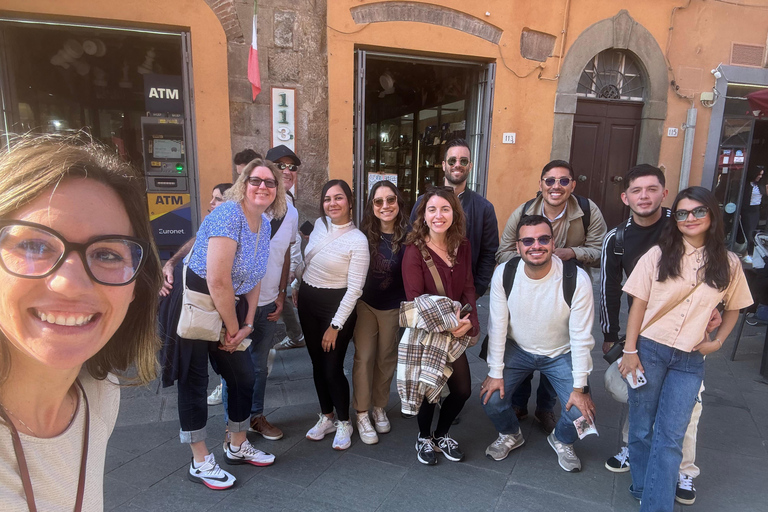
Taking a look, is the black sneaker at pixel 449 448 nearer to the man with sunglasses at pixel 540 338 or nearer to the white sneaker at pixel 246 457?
the man with sunglasses at pixel 540 338

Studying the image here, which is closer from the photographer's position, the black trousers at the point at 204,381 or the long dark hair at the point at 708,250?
the long dark hair at the point at 708,250

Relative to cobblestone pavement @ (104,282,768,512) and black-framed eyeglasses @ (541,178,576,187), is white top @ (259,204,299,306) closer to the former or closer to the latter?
cobblestone pavement @ (104,282,768,512)

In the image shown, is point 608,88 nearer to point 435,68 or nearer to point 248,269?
point 435,68

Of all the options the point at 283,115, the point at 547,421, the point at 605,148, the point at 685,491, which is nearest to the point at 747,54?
the point at 605,148

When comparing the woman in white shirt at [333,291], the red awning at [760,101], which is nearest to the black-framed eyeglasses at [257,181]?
the woman in white shirt at [333,291]

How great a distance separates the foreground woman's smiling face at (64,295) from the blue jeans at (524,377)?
8.31ft

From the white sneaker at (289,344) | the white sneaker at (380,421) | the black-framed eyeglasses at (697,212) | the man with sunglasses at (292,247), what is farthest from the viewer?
the white sneaker at (289,344)

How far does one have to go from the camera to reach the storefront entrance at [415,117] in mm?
6680

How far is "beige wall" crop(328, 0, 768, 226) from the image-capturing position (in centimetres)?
610

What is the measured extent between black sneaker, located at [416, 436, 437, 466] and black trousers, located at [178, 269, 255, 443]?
1121 millimetres

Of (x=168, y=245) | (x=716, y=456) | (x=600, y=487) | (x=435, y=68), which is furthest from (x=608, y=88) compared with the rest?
(x=168, y=245)

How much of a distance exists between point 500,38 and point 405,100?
2.71 meters

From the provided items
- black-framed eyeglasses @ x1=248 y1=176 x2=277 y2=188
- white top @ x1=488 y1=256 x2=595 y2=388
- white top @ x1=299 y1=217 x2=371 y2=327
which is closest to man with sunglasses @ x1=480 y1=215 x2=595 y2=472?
white top @ x1=488 y1=256 x2=595 y2=388

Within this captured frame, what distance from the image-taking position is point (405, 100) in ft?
29.7
